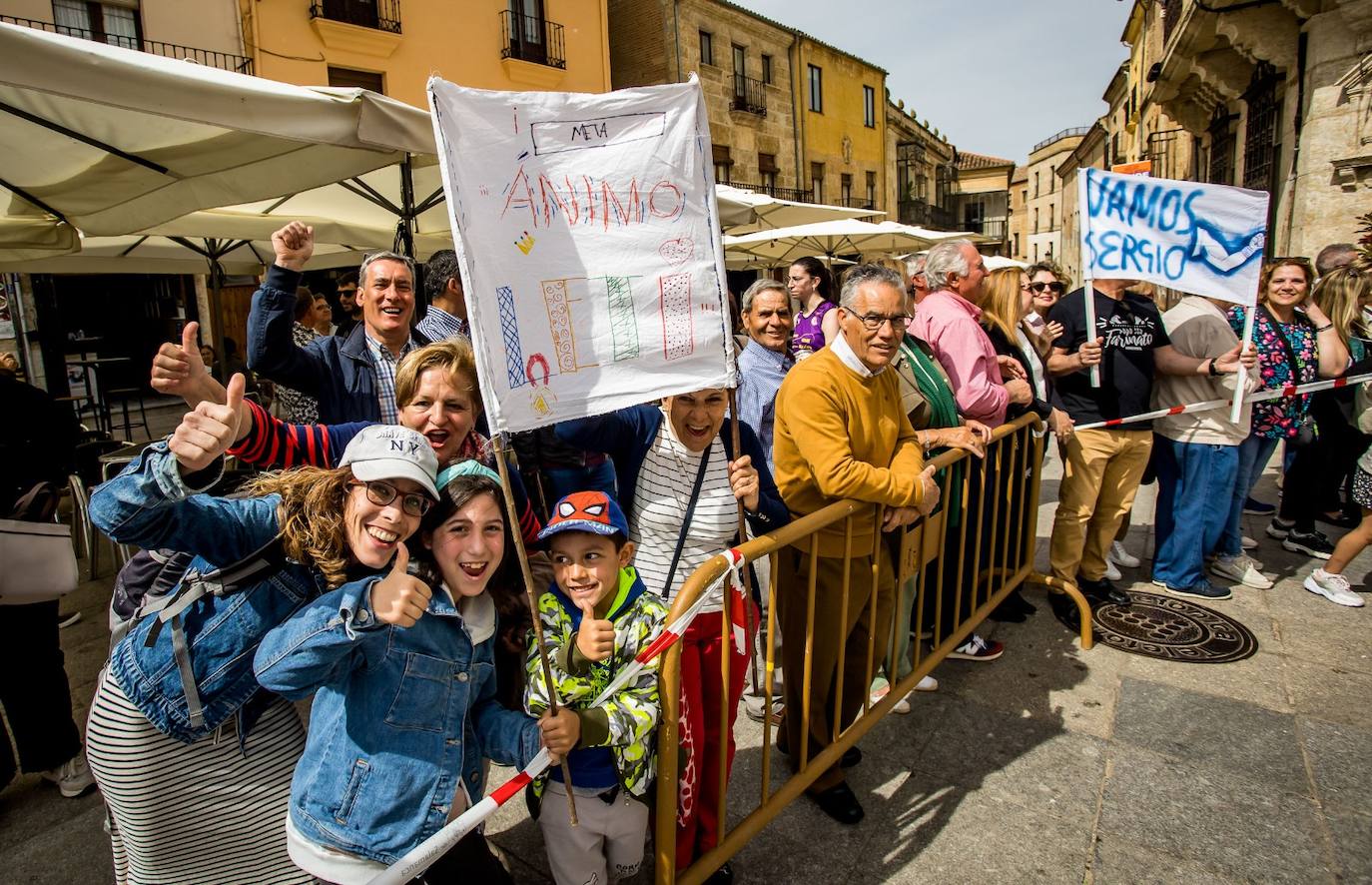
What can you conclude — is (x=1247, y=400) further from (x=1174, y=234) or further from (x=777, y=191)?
(x=777, y=191)

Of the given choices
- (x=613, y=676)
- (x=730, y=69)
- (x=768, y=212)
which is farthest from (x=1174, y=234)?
(x=730, y=69)

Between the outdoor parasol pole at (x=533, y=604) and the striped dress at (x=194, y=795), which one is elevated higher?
the outdoor parasol pole at (x=533, y=604)

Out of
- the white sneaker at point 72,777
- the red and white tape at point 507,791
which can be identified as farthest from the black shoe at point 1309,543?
the white sneaker at point 72,777

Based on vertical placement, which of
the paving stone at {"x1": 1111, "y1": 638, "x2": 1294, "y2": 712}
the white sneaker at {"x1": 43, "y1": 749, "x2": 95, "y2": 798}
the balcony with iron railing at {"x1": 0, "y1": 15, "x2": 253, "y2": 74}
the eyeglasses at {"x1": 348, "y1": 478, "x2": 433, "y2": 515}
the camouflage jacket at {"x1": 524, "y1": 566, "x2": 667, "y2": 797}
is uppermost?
the balcony with iron railing at {"x1": 0, "y1": 15, "x2": 253, "y2": 74}

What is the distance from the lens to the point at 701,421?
2.46 meters

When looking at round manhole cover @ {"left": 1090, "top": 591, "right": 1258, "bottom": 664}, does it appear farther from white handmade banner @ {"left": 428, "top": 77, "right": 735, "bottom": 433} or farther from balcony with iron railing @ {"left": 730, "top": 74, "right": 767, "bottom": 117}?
balcony with iron railing @ {"left": 730, "top": 74, "right": 767, "bottom": 117}

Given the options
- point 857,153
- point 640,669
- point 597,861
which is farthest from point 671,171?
point 857,153

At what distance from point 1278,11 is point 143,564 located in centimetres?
1438

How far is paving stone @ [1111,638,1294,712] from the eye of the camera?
3486mm

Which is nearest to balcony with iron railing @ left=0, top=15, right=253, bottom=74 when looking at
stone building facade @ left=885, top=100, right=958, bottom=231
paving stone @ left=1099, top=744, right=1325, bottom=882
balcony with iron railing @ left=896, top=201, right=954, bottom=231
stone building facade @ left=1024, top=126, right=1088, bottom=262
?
paving stone @ left=1099, top=744, right=1325, bottom=882

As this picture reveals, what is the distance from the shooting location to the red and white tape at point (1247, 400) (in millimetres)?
4422

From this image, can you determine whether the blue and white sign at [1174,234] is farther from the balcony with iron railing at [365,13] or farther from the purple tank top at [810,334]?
the balcony with iron railing at [365,13]

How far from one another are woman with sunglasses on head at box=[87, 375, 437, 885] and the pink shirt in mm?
2728

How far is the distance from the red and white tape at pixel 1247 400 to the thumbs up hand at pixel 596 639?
3663mm
